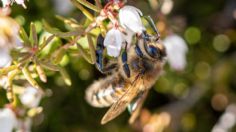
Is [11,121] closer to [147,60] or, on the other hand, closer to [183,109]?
[147,60]

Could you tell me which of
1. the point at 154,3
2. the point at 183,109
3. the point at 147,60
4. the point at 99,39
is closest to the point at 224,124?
the point at 183,109

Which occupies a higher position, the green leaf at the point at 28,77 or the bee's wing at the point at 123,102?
the green leaf at the point at 28,77

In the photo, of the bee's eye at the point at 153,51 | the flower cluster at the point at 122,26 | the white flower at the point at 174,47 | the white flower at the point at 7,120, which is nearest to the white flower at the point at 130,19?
the flower cluster at the point at 122,26

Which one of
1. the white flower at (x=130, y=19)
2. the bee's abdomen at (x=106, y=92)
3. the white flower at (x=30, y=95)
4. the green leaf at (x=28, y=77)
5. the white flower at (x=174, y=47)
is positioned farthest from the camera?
the white flower at (x=174, y=47)

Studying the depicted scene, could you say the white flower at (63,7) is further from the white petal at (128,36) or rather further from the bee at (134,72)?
the white petal at (128,36)

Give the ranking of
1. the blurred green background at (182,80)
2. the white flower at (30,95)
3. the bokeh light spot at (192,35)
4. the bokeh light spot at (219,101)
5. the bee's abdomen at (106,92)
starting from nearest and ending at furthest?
the bee's abdomen at (106,92), the white flower at (30,95), the blurred green background at (182,80), the bokeh light spot at (219,101), the bokeh light spot at (192,35)

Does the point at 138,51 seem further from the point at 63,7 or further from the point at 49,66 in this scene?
the point at 63,7
